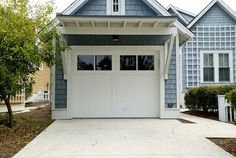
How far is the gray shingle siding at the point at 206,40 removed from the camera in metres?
19.3

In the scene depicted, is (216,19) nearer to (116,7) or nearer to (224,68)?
(224,68)

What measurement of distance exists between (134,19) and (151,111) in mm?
4048

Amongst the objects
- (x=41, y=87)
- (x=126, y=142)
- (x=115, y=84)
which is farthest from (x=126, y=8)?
(x=41, y=87)

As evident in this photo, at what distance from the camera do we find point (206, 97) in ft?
47.8

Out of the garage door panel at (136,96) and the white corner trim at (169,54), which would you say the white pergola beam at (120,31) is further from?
A: the garage door panel at (136,96)

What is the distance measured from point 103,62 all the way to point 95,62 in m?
0.31

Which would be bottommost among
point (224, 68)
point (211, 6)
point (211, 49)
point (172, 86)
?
point (172, 86)

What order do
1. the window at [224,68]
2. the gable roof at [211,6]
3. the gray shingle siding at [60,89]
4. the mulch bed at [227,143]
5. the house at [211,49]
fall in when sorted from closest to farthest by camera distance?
the mulch bed at [227,143] < the gray shingle siding at [60,89] < the gable roof at [211,6] < the house at [211,49] < the window at [224,68]

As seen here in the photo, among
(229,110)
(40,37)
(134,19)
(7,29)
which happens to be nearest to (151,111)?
(229,110)

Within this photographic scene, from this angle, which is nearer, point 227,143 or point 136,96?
point 227,143

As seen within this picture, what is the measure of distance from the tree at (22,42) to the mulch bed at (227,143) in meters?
5.38

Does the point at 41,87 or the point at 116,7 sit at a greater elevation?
the point at 116,7

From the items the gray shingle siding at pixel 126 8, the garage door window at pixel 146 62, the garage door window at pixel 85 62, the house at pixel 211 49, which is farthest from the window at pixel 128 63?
the house at pixel 211 49

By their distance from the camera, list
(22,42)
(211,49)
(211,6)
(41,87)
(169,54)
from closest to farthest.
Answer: (22,42), (169,54), (211,49), (211,6), (41,87)
